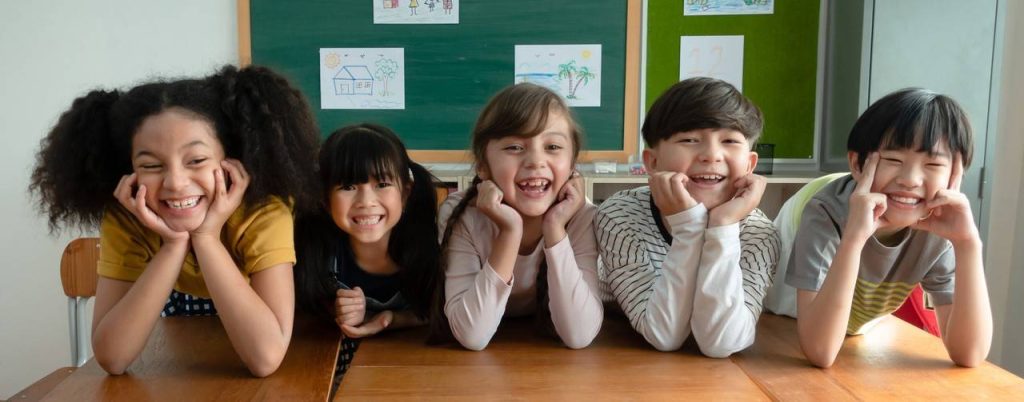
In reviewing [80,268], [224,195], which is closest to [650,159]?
[224,195]

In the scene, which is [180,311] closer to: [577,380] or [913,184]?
[577,380]

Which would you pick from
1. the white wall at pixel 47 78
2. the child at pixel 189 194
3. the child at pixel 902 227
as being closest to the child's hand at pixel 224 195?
the child at pixel 189 194

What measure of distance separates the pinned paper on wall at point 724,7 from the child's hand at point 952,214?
7.44 feet

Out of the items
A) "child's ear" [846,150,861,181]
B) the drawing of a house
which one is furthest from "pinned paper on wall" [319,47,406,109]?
"child's ear" [846,150,861,181]

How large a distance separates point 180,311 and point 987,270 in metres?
2.79

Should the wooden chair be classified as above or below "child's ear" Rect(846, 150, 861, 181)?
below

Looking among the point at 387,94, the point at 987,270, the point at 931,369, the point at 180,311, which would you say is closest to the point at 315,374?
the point at 180,311

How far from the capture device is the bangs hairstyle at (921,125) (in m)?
1.08

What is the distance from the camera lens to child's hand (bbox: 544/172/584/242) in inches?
46.9

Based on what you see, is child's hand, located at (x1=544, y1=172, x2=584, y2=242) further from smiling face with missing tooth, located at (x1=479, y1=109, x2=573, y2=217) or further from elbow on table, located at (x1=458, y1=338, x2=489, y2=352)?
elbow on table, located at (x1=458, y1=338, x2=489, y2=352)

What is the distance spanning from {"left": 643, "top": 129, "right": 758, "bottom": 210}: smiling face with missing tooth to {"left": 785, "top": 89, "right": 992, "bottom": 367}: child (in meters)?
0.16

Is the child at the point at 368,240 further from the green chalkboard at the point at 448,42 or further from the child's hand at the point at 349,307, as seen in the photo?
the green chalkboard at the point at 448,42

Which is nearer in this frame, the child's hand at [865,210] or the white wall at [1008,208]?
the child's hand at [865,210]

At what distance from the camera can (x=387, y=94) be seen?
322cm
